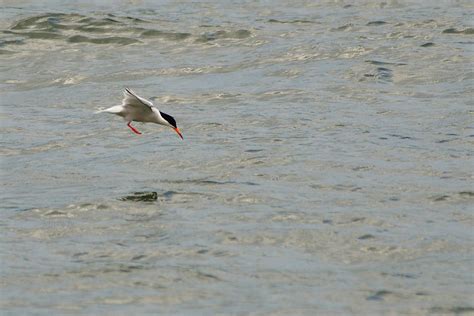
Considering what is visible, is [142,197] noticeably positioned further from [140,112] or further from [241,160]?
[241,160]

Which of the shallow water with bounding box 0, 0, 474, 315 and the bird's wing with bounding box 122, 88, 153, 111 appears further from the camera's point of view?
the bird's wing with bounding box 122, 88, 153, 111

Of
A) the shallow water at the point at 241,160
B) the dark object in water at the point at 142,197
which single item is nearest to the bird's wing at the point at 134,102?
the shallow water at the point at 241,160

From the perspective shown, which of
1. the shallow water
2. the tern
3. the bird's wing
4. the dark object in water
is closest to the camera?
the shallow water

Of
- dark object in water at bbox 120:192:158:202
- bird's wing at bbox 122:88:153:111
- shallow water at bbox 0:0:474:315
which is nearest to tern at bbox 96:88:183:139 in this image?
bird's wing at bbox 122:88:153:111

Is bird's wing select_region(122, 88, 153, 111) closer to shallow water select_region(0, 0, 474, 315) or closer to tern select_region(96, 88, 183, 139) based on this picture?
tern select_region(96, 88, 183, 139)

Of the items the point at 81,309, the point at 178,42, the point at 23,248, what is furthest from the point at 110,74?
the point at 81,309

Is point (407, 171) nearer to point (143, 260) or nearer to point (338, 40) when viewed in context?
point (143, 260)

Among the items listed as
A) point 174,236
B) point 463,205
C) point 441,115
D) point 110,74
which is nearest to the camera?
point 174,236

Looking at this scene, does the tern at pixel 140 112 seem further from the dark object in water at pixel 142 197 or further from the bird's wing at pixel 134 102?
the dark object in water at pixel 142 197

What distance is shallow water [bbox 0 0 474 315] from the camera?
43.0 feet

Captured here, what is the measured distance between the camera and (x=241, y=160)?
18.6m

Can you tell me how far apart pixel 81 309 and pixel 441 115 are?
1028 centimetres

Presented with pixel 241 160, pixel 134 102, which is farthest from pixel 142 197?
pixel 241 160

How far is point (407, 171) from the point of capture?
1758 cm
